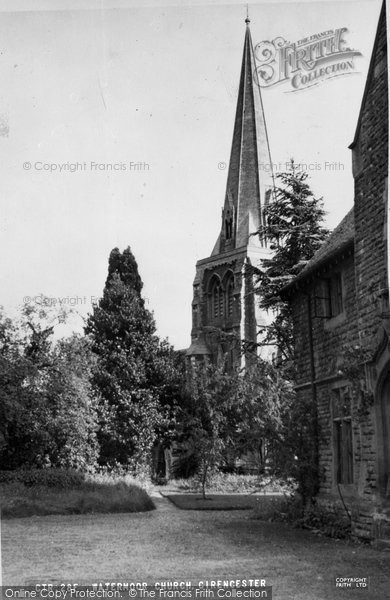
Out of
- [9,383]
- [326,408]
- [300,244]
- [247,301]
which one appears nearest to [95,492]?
[9,383]

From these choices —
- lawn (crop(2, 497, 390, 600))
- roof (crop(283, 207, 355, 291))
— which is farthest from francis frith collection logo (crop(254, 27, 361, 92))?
lawn (crop(2, 497, 390, 600))

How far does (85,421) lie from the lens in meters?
27.4

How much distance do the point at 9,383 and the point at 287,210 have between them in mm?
12860

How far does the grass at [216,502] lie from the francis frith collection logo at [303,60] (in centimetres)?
1281

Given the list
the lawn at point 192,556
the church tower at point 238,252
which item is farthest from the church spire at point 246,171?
the lawn at point 192,556

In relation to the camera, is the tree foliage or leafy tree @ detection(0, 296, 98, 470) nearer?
leafy tree @ detection(0, 296, 98, 470)

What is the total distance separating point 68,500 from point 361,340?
11927mm

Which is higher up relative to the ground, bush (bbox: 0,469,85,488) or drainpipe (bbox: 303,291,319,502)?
drainpipe (bbox: 303,291,319,502)

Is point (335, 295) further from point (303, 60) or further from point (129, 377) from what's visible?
point (129, 377)

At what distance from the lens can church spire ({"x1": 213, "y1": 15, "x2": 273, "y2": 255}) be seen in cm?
4900

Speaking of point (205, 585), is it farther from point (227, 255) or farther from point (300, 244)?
point (227, 255)

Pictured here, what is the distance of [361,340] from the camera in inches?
488

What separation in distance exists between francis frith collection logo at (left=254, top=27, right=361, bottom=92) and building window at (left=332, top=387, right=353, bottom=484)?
19.4ft

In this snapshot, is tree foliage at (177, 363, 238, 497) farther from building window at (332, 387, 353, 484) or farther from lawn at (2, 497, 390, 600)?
building window at (332, 387, 353, 484)
